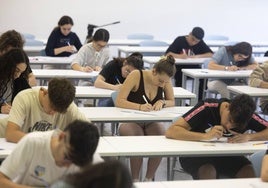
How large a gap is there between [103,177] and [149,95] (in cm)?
283

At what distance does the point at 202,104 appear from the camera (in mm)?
3172

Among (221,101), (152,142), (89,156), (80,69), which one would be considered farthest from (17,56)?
(80,69)

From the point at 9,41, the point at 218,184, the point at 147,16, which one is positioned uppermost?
the point at 147,16

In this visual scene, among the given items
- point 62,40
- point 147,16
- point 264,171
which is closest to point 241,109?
point 264,171

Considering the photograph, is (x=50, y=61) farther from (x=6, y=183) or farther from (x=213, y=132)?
(x=6, y=183)

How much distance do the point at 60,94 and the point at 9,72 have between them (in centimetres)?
114

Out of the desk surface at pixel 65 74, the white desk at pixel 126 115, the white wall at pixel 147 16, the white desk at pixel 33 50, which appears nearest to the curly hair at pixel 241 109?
the white desk at pixel 126 115

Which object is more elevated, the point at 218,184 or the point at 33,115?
the point at 33,115

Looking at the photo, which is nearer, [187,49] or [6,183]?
[6,183]

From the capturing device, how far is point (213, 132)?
10.3ft

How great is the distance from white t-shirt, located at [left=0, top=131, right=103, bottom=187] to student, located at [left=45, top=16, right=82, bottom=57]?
4591 mm

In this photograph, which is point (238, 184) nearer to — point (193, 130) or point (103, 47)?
point (193, 130)

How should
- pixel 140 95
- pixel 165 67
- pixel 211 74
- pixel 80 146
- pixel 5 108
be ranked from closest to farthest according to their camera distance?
pixel 80 146 → pixel 5 108 → pixel 165 67 → pixel 140 95 → pixel 211 74

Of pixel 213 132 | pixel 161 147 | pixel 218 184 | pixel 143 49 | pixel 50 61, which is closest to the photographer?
pixel 218 184
